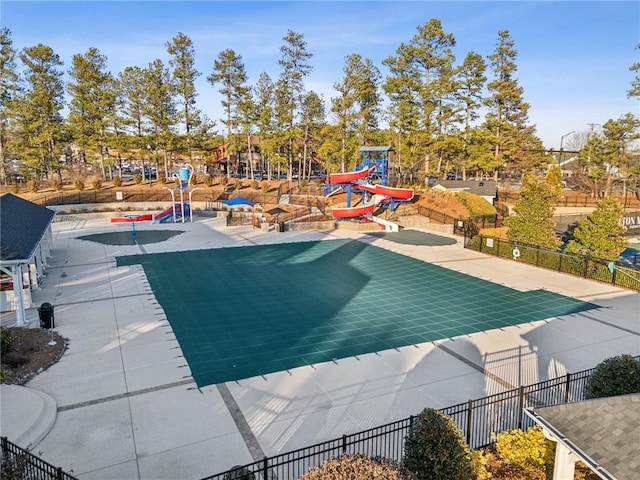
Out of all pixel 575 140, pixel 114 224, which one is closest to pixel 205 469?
pixel 114 224

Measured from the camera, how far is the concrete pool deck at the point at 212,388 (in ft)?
28.0

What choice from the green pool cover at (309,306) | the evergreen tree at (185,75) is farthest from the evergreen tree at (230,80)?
the green pool cover at (309,306)

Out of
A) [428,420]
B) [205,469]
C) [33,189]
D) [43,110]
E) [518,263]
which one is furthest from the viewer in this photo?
[43,110]

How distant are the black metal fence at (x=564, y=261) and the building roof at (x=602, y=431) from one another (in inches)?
693

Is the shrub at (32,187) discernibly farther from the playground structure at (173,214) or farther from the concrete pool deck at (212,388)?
the concrete pool deck at (212,388)

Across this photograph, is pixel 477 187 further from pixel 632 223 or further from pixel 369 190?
pixel 632 223

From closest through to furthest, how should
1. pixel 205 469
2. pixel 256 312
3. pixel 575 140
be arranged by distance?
pixel 205 469 → pixel 256 312 → pixel 575 140

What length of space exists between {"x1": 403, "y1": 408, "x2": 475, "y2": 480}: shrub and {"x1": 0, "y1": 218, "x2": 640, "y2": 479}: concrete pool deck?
2.32 metres

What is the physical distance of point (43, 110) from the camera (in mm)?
48156

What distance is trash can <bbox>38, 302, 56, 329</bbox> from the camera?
13977 mm

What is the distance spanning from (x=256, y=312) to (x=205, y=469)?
898 cm

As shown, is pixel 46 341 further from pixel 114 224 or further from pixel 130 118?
pixel 130 118

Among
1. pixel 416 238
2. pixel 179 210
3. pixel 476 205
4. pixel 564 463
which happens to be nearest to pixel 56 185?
Answer: pixel 179 210

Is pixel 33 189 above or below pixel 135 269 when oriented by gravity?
above
